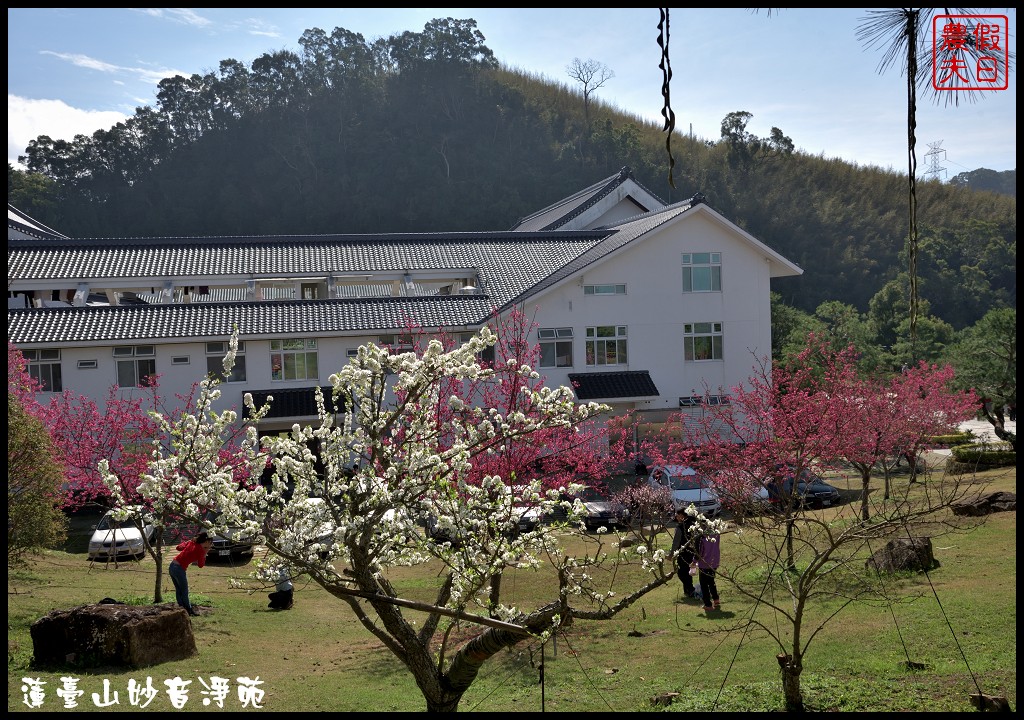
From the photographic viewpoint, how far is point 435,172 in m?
57.9

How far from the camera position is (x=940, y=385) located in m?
21.1

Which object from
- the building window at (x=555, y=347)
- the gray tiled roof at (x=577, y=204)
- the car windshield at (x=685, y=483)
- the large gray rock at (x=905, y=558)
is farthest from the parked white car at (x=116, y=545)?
the gray tiled roof at (x=577, y=204)

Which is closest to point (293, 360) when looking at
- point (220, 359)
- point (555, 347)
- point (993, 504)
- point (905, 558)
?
point (220, 359)

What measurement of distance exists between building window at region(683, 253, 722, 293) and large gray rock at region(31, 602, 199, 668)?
1970 centimetres

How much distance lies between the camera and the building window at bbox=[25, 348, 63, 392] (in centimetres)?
2192

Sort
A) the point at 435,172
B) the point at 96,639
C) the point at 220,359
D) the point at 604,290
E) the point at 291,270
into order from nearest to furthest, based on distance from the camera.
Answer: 1. the point at 96,639
2. the point at 220,359
3. the point at 604,290
4. the point at 291,270
5. the point at 435,172

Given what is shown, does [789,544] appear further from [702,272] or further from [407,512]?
[702,272]

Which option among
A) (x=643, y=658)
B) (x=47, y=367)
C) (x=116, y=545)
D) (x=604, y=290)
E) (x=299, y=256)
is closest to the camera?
(x=643, y=658)

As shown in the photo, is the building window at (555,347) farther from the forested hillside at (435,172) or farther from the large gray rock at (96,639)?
the forested hillside at (435,172)

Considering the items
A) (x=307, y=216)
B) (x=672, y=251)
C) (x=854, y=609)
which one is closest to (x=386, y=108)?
(x=307, y=216)

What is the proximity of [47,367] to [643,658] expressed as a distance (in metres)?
18.9

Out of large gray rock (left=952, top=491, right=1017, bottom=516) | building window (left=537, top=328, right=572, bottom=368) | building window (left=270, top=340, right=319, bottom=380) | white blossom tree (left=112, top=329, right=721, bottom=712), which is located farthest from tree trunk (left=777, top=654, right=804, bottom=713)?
building window (left=270, top=340, right=319, bottom=380)

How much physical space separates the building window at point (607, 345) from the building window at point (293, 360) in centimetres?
780

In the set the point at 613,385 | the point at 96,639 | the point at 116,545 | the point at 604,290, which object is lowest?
the point at 116,545
